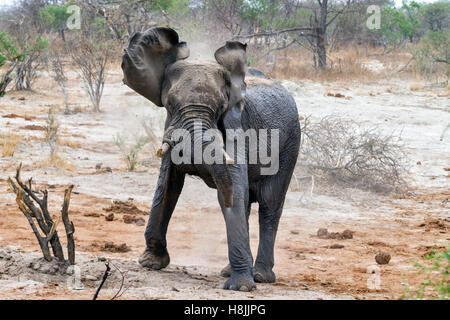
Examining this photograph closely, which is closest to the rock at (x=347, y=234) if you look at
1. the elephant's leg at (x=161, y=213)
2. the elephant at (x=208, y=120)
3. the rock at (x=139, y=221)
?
the elephant at (x=208, y=120)

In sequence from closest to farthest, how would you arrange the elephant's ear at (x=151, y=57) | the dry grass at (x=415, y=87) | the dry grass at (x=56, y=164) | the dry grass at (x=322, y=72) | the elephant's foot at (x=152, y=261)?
the elephant's ear at (x=151, y=57)
the elephant's foot at (x=152, y=261)
the dry grass at (x=56, y=164)
the dry grass at (x=415, y=87)
the dry grass at (x=322, y=72)

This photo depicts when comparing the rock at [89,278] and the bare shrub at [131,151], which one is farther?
the bare shrub at [131,151]

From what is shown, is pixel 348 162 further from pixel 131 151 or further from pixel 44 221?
pixel 44 221

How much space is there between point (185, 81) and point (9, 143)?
6.46 m

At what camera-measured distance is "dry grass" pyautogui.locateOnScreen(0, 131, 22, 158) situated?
9948mm

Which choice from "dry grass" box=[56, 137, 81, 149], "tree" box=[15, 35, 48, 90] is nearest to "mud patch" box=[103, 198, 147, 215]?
"dry grass" box=[56, 137, 81, 149]

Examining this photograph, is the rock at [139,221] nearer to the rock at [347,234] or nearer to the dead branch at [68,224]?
the rock at [347,234]

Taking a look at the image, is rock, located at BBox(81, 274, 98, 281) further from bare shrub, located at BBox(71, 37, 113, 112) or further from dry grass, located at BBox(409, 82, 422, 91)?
dry grass, located at BBox(409, 82, 422, 91)

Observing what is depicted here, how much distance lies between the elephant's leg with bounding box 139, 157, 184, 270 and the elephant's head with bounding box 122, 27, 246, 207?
1.26ft

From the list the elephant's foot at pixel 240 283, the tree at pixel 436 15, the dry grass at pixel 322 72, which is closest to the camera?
the elephant's foot at pixel 240 283

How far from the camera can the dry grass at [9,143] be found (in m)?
9.95

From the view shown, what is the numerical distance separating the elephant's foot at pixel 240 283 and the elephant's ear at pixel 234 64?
1.18 m

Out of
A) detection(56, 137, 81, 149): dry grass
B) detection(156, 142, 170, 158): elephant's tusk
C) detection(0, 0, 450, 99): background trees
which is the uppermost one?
detection(0, 0, 450, 99): background trees
